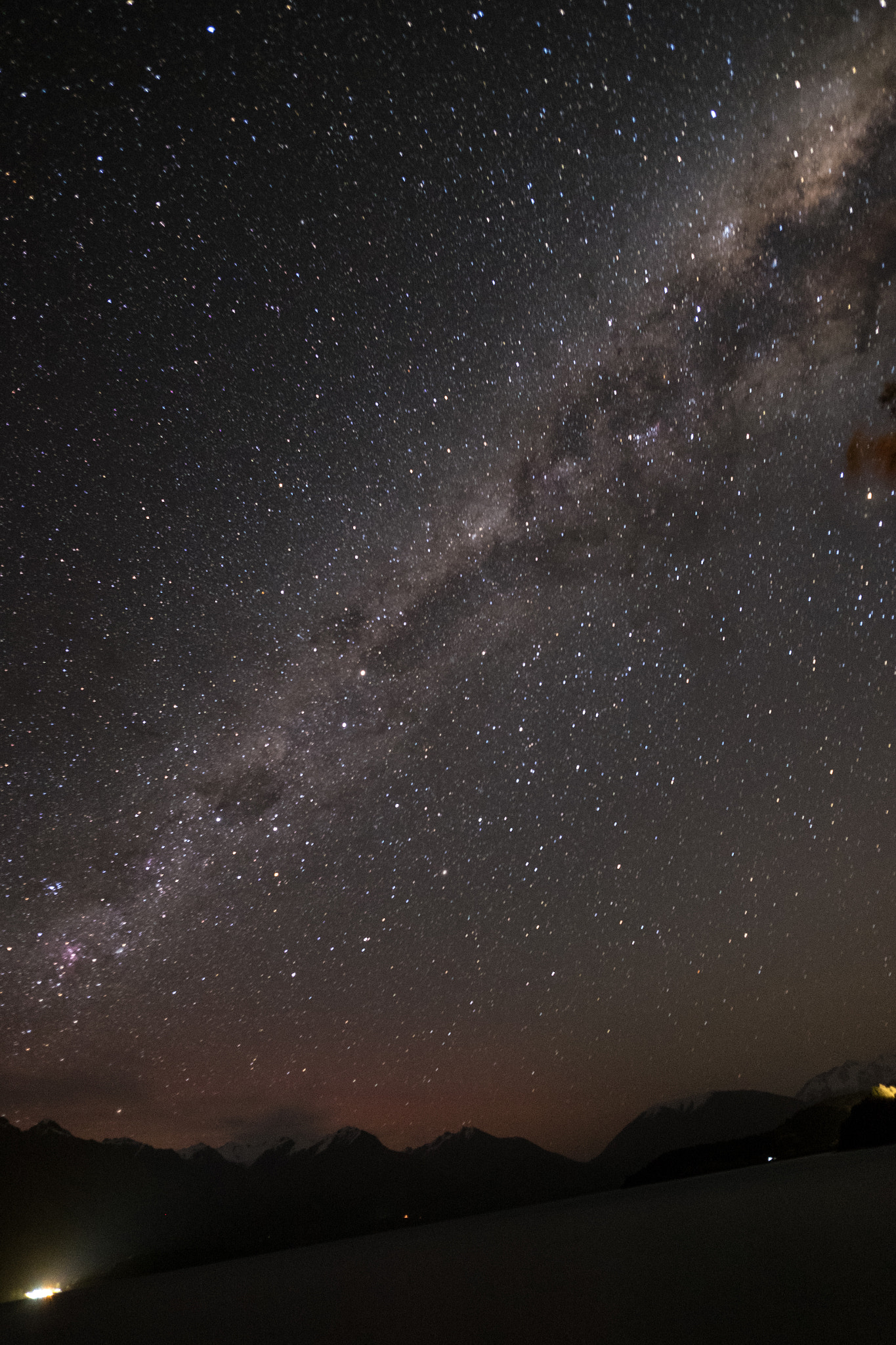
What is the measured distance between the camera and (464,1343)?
16.6m

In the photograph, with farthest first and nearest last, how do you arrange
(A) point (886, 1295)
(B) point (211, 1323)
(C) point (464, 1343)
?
1. (B) point (211, 1323)
2. (C) point (464, 1343)
3. (A) point (886, 1295)

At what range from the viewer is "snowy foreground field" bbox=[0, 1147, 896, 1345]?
14977 mm

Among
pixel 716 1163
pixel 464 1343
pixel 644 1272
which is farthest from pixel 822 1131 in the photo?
pixel 464 1343

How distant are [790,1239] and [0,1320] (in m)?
Answer: 88.0

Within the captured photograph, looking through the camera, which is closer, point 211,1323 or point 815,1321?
point 815,1321

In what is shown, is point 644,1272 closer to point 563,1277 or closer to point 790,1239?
point 563,1277

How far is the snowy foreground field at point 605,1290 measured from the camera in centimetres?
1498

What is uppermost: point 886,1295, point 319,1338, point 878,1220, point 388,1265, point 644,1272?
point 886,1295

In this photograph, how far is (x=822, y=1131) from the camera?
15912 centimetres

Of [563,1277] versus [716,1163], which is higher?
[563,1277]

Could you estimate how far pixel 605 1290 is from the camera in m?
23.0

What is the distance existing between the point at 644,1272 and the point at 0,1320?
85.3 meters

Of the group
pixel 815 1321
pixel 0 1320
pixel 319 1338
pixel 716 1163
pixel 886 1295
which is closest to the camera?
pixel 815 1321

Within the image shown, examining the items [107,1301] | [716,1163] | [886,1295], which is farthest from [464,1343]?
[716,1163]
